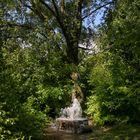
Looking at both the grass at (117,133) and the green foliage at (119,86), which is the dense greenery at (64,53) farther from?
the grass at (117,133)

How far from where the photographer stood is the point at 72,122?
1380cm

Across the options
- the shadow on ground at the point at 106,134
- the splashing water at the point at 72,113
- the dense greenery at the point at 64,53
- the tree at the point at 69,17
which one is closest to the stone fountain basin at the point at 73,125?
the shadow on ground at the point at 106,134

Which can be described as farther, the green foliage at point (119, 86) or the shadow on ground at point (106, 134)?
the green foliage at point (119, 86)

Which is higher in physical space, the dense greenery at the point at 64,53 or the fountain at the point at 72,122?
the dense greenery at the point at 64,53

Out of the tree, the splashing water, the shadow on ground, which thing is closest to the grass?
the shadow on ground

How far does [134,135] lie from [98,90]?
3.45m

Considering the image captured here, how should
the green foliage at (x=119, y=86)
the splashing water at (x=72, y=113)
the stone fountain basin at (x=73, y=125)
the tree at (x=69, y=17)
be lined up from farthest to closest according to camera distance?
the tree at (x=69, y=17), the splashing water at (x=72, y=113), the green foliage at (x=119, y=86), the stone fountain basin at (x=73, y=125)

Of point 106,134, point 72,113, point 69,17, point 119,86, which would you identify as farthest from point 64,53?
point 106,134

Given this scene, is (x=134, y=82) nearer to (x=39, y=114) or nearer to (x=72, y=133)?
(x=72, y=133)

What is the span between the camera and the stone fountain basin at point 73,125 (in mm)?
13494

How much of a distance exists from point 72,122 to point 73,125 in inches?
5.3

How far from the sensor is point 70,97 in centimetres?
1909

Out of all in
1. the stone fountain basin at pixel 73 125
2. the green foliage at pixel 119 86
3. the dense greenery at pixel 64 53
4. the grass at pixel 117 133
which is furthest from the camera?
the dense greenery at pixel 64 53

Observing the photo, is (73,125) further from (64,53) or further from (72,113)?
(64,53)
